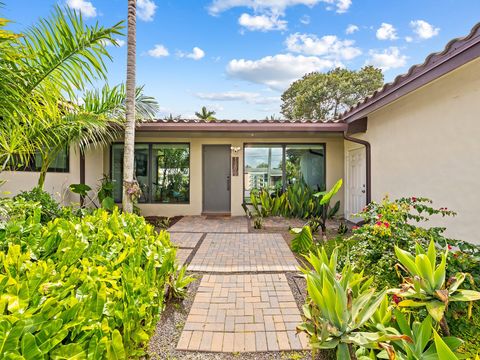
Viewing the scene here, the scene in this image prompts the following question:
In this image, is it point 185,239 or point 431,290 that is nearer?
point 431,290

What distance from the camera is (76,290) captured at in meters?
1.70

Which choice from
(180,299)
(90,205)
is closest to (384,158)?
(180,299)

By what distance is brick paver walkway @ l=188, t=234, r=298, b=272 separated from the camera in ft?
14.5

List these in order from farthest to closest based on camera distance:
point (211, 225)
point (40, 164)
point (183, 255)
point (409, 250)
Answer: point (211, 225) < point (40, 164) < point (183, 255) < point (409, 250)

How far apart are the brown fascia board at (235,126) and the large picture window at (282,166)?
1.69m

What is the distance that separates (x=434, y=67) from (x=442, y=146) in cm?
135

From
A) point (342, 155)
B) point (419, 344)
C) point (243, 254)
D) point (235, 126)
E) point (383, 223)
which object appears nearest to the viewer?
point (419, 344)

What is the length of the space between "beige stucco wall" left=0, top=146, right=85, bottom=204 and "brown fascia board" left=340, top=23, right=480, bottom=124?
635cm

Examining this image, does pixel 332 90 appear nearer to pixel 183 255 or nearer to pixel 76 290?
pixel 183 255

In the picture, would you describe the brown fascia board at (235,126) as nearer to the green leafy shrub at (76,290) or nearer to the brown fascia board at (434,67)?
the brown fascia board at (434,67)

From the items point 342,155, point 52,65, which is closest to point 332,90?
point 342,155

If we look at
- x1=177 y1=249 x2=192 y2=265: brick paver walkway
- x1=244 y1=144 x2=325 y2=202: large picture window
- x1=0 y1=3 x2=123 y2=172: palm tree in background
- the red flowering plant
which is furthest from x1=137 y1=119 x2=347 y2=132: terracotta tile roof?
x1=0 y1=3 x2=123 y2=172: palm tree in background

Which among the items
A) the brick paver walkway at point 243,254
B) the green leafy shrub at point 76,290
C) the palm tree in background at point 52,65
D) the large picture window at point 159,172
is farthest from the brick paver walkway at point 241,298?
the large picture window at point 159,172

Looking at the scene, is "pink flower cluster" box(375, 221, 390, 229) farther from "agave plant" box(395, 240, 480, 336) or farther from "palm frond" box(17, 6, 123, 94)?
"palm frond" box(17, 6, 123, 94)
